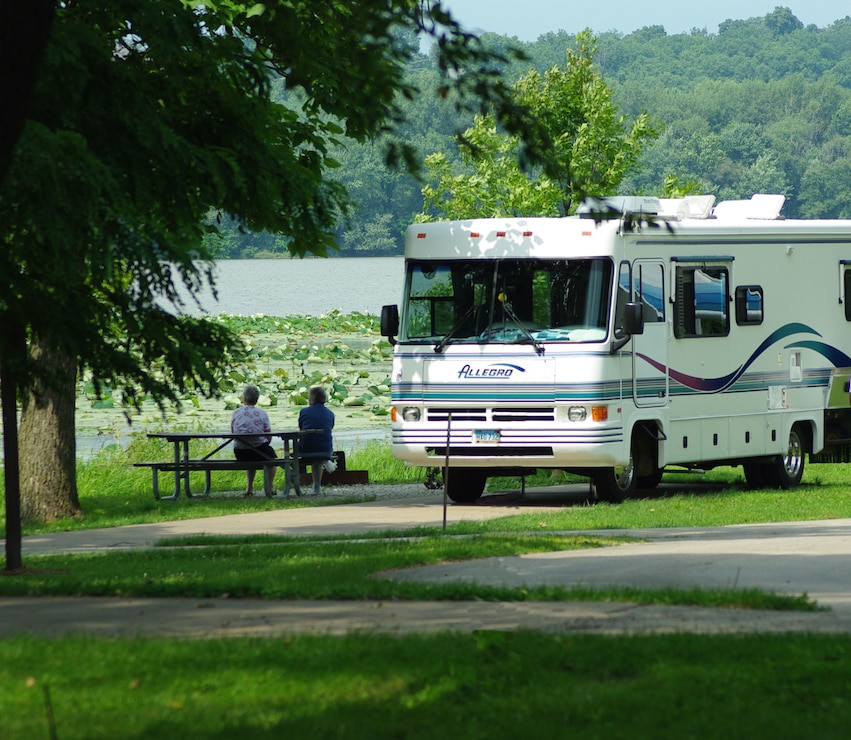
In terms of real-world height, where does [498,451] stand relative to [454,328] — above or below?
below

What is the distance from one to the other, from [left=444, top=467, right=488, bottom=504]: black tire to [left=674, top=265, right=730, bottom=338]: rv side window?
9.85ft

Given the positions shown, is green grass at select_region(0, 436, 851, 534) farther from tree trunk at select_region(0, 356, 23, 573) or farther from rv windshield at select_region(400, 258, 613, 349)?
tree trunk at select_region(0, 356, 23, 573)

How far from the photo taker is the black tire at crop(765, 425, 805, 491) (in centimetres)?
2155

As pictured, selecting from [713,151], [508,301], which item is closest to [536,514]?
[508,301]

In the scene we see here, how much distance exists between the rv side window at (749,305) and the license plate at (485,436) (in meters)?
4.03

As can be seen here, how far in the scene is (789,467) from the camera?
21750 millimetres

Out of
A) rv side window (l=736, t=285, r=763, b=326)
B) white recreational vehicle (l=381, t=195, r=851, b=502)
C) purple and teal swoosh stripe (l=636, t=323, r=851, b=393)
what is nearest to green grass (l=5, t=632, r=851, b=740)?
white recreational vehicle (l=381, t=195, r=851, b=502)

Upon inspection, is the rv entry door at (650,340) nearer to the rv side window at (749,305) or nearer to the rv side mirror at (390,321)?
the rv side window at (749,305)

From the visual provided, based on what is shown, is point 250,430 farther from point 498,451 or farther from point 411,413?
point 498,451

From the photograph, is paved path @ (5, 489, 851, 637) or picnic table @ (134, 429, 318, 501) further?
picnic table @ (134, 429, 318, 501)

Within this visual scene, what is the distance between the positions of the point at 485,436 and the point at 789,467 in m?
5.28

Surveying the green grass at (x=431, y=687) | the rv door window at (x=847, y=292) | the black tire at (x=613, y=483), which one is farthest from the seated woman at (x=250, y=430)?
the green grass at (x=431, y=687)

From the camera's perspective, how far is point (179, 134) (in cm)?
1274

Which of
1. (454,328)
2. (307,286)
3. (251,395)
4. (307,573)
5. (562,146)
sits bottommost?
(307,573)
